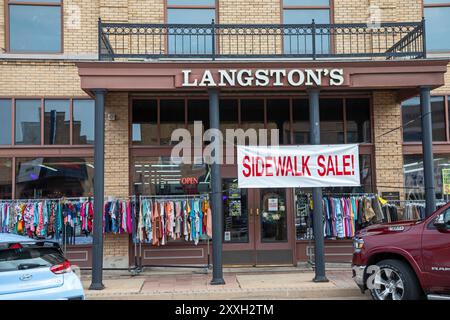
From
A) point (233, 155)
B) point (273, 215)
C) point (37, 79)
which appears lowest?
point (273, 215)

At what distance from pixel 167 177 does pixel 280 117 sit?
310 cm

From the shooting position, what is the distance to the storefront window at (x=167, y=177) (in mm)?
12664

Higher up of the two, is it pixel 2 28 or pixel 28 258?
pixel 2 28

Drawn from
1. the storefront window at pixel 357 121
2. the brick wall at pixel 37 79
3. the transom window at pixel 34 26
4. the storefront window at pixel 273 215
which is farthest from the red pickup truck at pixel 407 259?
the transom window at pixel 34 26

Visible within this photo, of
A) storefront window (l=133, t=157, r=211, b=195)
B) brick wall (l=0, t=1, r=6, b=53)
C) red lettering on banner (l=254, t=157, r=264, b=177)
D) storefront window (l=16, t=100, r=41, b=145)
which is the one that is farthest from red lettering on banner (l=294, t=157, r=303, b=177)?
brick wall (l=0, t=1, r=6, b=53)

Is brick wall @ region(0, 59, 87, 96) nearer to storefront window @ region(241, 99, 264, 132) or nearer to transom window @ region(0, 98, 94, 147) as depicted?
transom window @ region(0, 98, 94, 147)

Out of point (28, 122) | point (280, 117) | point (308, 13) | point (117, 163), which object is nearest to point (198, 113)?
point (280, 117)

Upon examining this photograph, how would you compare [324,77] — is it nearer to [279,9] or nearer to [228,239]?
[279,9]

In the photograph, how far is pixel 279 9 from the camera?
43.6ft

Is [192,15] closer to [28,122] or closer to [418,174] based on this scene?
[28,122]

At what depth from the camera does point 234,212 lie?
42.0ft

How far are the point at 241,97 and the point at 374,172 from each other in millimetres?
3707

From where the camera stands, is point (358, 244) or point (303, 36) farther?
point (303, 36)

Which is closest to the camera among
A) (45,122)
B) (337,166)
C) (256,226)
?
(337,166)
